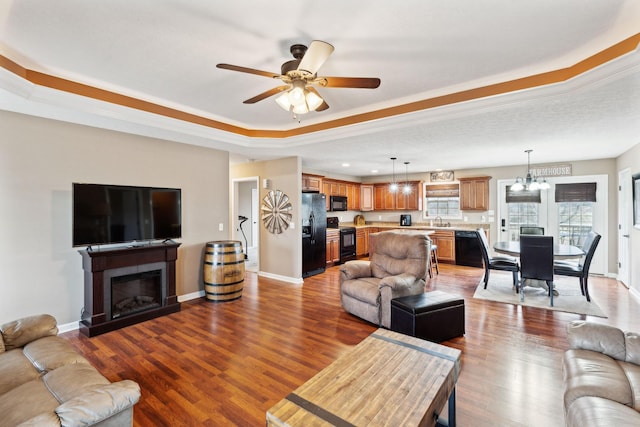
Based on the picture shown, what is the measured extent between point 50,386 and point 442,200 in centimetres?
830

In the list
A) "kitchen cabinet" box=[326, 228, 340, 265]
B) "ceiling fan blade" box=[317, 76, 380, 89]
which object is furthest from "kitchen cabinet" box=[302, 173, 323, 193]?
"ceiling fan blade" box=[317, 76, 380, 89]

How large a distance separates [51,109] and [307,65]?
287 cm

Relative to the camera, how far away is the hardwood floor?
212 centimetres

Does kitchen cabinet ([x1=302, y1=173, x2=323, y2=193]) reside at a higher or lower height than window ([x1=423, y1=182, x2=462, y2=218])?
higher

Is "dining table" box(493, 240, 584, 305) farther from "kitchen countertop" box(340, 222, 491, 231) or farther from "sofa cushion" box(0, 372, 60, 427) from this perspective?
"sofa cushion" box(0, 372, 60, 427)

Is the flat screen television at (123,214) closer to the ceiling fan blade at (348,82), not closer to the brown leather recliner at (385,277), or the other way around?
the brown leather recliner at (385,277)

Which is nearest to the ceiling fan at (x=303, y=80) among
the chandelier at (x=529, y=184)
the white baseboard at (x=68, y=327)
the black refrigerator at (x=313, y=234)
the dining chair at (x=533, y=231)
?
the black refrigerator at (x=313, y=234)

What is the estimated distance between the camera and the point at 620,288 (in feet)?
16.8

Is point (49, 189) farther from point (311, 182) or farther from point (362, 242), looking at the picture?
point (362, 242)

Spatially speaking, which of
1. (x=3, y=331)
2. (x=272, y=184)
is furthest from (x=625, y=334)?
(x=272, y=184)

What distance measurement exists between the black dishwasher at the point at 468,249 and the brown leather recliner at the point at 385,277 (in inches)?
154

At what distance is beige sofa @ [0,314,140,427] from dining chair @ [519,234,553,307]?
16.1 feet

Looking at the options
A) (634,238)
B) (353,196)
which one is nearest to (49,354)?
(634,238)

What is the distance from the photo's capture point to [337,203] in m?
8.06
